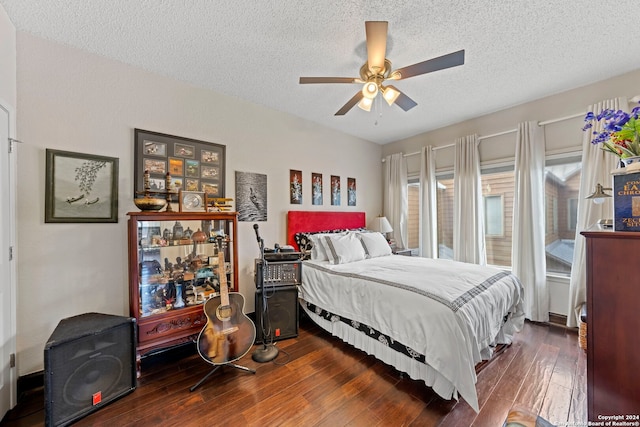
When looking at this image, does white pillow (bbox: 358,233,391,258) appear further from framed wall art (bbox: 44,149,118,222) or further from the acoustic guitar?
framed wall art (bbox: 44,149,118,222)

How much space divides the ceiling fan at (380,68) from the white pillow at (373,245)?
1861 mm

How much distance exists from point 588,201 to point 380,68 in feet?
9.15

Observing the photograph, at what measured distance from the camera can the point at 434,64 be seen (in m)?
1.78

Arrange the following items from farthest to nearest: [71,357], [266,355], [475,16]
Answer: [266,355] < [475,16] < [71,357]

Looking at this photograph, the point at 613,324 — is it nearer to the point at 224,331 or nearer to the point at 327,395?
the point at 327,395

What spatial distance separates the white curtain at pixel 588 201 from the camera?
8.50ft

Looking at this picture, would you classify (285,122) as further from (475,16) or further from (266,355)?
(266,355)

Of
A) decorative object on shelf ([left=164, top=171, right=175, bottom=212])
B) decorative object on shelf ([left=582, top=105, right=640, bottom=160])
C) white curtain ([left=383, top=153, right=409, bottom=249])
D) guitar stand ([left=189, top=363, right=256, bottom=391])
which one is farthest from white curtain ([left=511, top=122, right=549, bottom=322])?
decorative object on shelf ([left=164, top=171, right=175, bottom=212])

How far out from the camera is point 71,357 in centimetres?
158

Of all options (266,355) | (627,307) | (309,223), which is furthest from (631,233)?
(309,223)

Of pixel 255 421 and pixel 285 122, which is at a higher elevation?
pixel 285 122

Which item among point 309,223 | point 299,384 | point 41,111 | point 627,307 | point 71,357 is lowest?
point 299,384

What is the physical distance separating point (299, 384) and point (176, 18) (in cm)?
298

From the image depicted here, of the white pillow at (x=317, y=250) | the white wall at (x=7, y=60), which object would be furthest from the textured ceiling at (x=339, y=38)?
the white pillow at (x=317, y=250)
